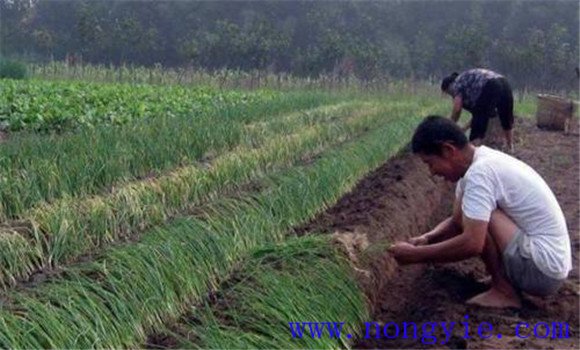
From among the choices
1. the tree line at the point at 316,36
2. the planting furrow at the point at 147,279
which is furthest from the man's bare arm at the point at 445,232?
the tree line at the point at 316,36

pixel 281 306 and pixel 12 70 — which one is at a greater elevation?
pixel 281 306

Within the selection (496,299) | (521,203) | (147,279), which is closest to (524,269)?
(496,299)

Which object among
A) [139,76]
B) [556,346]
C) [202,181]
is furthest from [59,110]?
[139,76]

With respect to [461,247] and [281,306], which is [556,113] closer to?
[461,247]

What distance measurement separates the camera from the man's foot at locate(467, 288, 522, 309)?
15.5 feet

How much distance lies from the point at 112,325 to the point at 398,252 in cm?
171

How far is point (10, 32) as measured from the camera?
41062 millimetres

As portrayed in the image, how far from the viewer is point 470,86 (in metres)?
10.1

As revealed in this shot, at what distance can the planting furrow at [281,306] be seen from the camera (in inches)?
145

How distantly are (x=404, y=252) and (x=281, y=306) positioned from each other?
95 cm

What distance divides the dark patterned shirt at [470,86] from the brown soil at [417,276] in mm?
1863

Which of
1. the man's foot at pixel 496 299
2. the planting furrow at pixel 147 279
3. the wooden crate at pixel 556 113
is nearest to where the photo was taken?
the planting furrow at pixel 147 279

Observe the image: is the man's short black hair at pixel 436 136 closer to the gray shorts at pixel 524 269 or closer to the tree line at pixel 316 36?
the gray shorts at pixel 524 269

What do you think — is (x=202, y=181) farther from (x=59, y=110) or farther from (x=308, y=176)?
(x=59, y=110)
